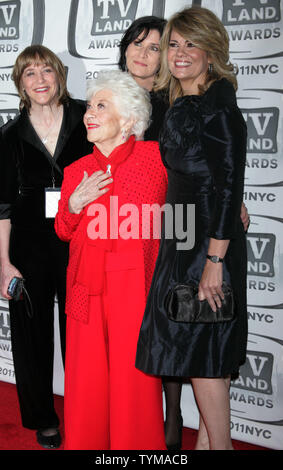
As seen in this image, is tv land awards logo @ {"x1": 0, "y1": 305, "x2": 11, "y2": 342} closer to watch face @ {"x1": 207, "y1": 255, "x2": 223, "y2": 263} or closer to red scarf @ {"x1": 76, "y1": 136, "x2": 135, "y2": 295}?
red scarf @ {"x1": 76, "y1": 136, "x2": 135, "y2": 295}

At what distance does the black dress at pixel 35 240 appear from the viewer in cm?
238

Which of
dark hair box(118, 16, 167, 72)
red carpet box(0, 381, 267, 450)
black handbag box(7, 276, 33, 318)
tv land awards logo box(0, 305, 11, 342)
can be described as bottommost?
red carpet box(0, 381, 267, 450)

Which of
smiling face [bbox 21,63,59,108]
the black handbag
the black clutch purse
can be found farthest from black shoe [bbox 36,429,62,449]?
smiling face [bbox 21,63,59,108]

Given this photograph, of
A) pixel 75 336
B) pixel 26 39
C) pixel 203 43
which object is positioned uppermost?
pixel 26 39

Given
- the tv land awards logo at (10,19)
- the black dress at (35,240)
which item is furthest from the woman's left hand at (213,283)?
the tv land awards logo at (10,19)

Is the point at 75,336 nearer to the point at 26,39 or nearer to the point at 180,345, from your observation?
the point at 180,345

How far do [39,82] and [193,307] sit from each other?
52.0 inches

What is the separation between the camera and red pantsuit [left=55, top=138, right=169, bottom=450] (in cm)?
192

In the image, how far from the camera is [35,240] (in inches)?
95.4

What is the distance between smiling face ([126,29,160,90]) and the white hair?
421 mm

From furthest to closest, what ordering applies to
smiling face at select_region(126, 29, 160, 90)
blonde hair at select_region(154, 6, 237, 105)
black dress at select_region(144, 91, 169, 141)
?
smiling face at select_region(126, 29, 160, 90) → black dress at select_region(144, 91, 169, 141) → blonde hair at select_region(154, 6, 237, 105)

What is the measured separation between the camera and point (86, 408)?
2.02m
